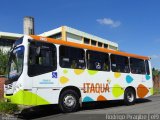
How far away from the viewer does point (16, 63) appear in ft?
44.5

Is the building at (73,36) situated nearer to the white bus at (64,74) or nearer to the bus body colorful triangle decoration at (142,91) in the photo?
the bus body colorful triangle decoration at (142,91)

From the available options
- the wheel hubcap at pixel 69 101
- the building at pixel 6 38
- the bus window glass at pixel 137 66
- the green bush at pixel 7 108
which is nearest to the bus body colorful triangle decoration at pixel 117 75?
the bus window glass at pixel 137 66

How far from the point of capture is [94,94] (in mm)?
15664

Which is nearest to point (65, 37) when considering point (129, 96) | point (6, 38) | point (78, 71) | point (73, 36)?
point (73, 36)

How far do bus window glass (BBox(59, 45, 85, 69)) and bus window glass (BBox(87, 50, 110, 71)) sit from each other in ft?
1.38

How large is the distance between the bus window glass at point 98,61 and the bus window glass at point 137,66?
2348mm

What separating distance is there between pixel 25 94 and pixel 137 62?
8423 mm

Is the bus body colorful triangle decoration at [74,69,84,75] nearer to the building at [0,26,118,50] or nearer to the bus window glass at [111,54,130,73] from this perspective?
the bus window glass at [111,54,130,73]

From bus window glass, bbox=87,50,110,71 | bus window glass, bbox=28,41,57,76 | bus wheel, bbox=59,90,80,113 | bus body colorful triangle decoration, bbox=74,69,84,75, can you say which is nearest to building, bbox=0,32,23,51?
bus window glass, bbox=87,50,110,71

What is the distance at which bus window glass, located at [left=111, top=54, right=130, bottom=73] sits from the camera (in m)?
17.0

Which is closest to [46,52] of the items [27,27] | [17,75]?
[17,75]

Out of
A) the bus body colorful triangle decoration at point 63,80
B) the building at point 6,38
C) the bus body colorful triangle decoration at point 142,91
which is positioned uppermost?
the building at point 6,38

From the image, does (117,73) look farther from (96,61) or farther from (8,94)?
(8,94)

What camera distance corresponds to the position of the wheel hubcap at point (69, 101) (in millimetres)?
14250
